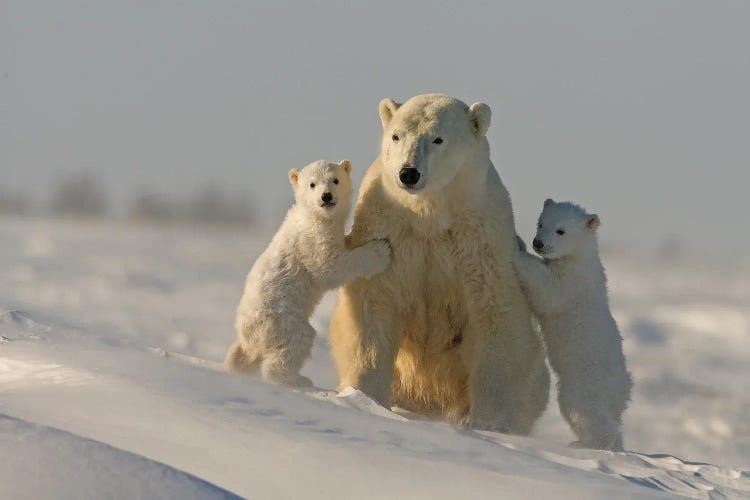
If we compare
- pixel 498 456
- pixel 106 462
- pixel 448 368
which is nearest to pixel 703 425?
pixel 448 368

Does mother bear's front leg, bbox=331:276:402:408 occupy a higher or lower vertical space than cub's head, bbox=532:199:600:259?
lower

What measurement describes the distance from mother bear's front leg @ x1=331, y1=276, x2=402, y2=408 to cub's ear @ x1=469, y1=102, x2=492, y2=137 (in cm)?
114

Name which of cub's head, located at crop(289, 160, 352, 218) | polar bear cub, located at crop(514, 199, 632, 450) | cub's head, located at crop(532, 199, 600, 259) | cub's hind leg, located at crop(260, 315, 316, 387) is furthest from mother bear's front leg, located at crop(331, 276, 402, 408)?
cub's head, located at crop(532, 199, 600, 259)

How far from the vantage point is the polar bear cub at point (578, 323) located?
23.8 feet

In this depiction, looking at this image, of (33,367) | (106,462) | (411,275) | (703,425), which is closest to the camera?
(106,462)

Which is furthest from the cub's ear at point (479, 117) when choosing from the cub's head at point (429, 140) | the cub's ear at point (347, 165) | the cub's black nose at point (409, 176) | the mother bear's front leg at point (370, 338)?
the mother bear's front leg at point (370, 338)

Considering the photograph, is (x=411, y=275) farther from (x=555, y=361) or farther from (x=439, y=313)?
(x=555, y=361)

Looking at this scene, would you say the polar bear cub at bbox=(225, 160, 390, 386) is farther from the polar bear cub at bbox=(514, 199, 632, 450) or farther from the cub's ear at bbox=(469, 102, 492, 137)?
the polar bear cub at bbox=(514, 199, 632, 450)

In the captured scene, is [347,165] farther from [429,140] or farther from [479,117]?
[479,117]

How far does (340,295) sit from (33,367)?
6.86 feet

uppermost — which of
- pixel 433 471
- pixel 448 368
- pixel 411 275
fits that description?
pixel 411 275

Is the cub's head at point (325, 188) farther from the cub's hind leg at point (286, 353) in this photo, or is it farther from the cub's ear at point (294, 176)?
the cub's hind leg at point (286, 353)

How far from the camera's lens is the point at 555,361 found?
744cm

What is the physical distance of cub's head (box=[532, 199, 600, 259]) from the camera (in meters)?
7.41
